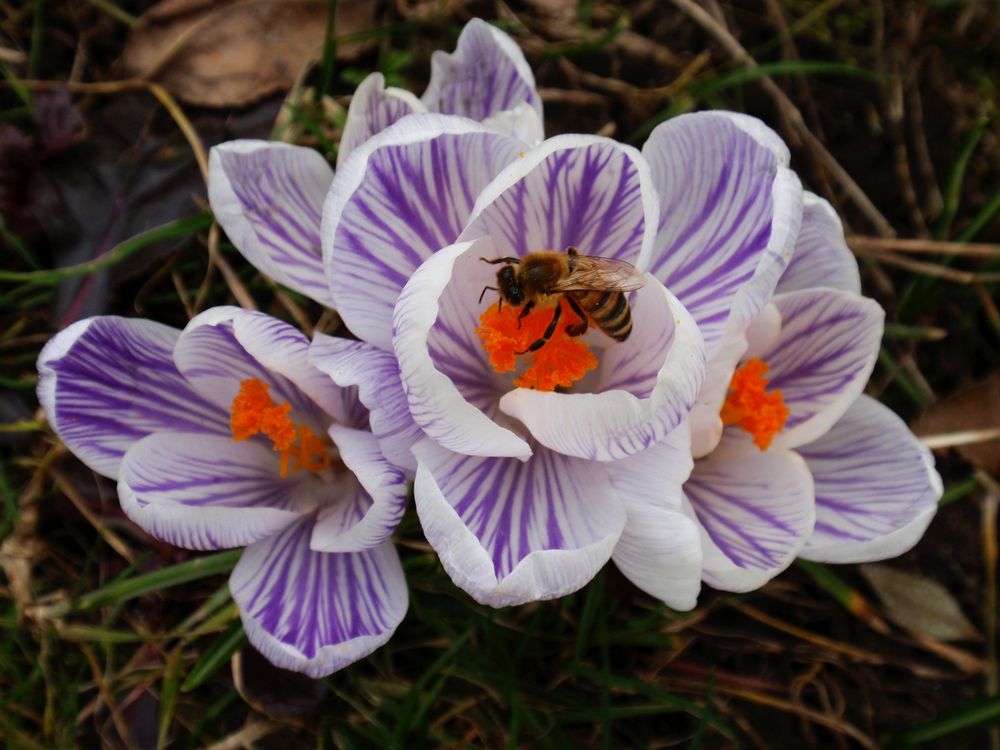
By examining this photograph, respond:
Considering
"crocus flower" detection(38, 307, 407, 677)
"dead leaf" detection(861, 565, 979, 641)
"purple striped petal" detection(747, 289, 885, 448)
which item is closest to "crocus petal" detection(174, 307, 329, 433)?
"crocus flower" detection(38, 307, 407, 677)

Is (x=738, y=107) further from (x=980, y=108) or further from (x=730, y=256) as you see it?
(x=730, y=256)

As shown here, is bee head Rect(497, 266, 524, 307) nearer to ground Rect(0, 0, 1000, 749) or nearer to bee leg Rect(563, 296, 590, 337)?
bee leg Rect(563, 296, 590, 337)

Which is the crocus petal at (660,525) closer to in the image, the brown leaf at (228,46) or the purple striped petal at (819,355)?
the purple striped petal at (819,355)

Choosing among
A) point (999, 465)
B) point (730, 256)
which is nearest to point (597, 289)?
point (730, 256)

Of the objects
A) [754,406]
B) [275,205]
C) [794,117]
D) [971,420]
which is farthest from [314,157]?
[971,420]

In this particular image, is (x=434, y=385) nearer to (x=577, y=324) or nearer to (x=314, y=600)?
(x=577, y=324)
